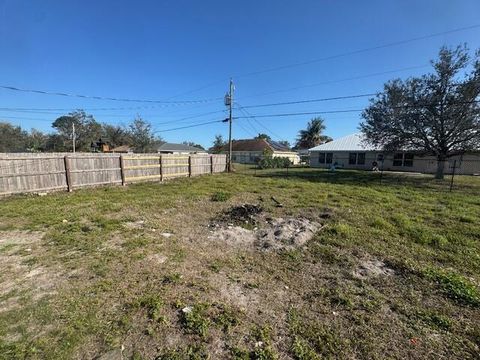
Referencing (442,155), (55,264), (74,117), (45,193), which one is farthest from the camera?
(74,117)

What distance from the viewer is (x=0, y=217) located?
607 centimetres

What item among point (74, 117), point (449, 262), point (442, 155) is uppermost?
point (74, 117)

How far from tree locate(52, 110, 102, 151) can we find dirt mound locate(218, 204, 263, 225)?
47806 millimetres

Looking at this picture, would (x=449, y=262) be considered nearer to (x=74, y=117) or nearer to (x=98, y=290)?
(x=98, y=290)

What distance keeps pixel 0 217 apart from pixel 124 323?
19.0 feet

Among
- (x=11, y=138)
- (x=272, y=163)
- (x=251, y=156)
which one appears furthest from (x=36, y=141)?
(x=272, y=163)

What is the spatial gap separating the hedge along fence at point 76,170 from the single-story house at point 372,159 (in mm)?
17502

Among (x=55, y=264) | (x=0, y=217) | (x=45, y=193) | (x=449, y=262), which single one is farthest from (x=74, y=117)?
(x=449, y=262)

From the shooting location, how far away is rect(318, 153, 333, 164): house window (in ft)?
97.3

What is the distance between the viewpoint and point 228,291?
3240 mm

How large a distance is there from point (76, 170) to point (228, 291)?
30.1ft

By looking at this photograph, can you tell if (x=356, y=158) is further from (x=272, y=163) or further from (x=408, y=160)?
(x=272, y=163)

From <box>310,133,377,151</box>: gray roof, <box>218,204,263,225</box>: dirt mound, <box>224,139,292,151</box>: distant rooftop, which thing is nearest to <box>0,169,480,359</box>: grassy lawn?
<box>218,204,263,225</box>: dirt mound

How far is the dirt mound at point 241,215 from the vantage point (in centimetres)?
609
